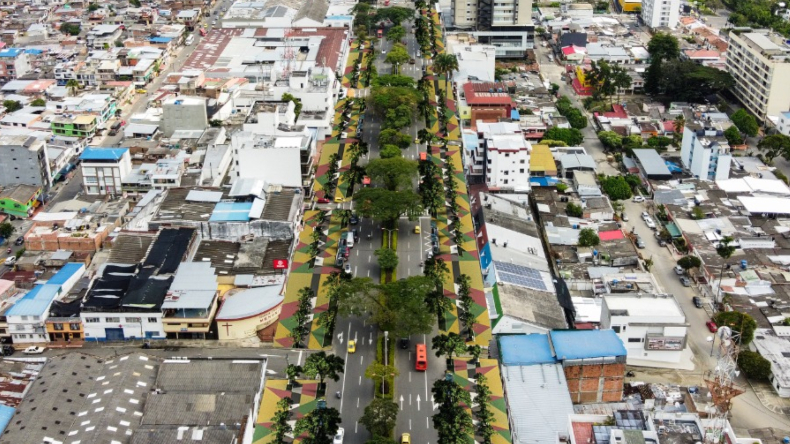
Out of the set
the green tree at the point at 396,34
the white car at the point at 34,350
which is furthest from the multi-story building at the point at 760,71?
the white car at the point at 34,350

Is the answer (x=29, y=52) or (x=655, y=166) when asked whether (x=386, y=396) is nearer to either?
(x=655, y=166)

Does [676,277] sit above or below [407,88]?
below

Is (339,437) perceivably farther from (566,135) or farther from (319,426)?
(566,135)

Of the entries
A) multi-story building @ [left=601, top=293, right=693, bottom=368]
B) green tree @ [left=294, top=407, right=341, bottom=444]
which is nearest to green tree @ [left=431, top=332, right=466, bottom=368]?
green tree @ [left=294, top=407, right=341, bottom=444]

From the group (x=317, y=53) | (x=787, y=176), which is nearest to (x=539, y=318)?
(x=787, y=176)

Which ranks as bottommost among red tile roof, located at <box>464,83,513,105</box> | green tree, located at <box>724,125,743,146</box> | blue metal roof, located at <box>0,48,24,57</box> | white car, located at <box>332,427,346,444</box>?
white car, located at <box>332,427,346,444</box>

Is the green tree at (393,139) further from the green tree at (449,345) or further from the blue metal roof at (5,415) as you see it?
the blue metal roof at (5,415)

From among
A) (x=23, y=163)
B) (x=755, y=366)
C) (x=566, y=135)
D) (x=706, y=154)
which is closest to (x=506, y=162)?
(x=566, y=135)

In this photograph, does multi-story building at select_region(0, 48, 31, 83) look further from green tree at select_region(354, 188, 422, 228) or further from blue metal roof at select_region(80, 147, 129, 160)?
green tree at select_region(354, 188, 422, 228)
